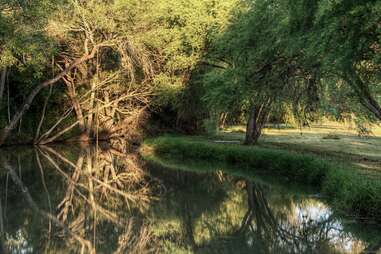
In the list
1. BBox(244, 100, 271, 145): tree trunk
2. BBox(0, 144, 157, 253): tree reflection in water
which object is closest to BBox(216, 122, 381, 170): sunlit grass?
BBox(244, 100, 271, 145): tree trunk

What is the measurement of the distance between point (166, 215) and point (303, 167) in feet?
23.3

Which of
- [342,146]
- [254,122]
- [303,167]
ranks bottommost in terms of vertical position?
[303,167]

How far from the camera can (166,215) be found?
Result: 1419 cm

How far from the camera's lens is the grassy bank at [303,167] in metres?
12.8

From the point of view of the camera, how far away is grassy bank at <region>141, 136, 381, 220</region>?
12818mm

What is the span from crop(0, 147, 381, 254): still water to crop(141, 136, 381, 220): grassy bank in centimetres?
46

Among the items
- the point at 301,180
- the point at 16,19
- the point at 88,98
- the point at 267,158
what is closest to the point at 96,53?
the point at 88,98

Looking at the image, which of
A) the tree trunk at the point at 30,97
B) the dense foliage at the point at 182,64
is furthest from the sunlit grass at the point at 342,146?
the tree trunk at the point at 30,97

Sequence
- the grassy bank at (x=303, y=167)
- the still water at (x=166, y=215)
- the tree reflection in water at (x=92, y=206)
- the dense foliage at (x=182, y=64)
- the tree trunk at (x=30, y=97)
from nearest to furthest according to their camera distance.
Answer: the tree reflection in water at (x=92, y=206), the still water at (x=166, y=215), the grassy bank at (x=303, y=167), the dense foliage at (x=182, y=64), the tree trunk at (x=30, y=97)

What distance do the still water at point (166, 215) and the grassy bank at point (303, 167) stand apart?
46 cm

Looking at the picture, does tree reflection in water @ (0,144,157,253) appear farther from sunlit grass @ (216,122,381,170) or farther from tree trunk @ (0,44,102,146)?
sunlit grass @ (216,122,381,170)

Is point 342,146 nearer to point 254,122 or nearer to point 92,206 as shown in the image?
point 254,122

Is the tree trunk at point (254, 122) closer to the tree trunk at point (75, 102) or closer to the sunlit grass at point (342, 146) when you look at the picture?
the sunlit grass at point (342, 146)

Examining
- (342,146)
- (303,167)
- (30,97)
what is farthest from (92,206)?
(30,97)
